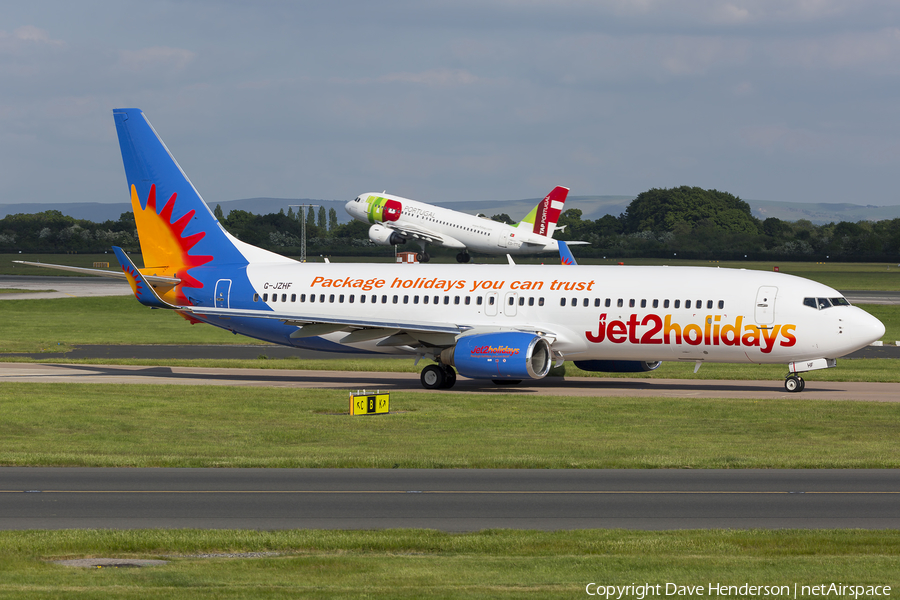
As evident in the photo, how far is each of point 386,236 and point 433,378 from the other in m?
78.0

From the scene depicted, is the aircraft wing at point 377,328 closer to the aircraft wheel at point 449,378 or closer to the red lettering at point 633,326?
the aircraft wheel at point 449,378

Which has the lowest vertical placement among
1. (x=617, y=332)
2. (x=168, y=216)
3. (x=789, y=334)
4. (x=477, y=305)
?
(x=617, y=332)

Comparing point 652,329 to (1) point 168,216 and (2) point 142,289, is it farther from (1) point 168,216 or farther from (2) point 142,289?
(1) point 168,216

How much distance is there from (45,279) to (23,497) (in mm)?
104207

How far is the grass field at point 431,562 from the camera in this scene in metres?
11.3

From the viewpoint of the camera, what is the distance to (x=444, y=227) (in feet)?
372

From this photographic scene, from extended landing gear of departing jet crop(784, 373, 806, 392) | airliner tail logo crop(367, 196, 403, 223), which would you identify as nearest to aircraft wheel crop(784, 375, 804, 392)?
extended landing gear of departing jet crop(784, 373, 806, 392)

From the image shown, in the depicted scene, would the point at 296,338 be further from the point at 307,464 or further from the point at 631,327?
the point at 307,464

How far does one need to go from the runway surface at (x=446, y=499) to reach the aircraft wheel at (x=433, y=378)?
15719 mm

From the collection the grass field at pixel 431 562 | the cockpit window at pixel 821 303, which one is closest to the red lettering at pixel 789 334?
the cockpit window at pixel 821 303

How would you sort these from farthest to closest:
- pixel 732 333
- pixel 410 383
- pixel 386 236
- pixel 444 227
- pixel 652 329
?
pixel 444 227, pixel 386 236, pixel 410 383, pixel 652 329, pixel 732 333

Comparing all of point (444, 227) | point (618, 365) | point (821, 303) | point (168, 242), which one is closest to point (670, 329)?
point (618, 365)

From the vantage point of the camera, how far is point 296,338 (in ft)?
123

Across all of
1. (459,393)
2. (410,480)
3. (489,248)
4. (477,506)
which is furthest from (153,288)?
(489,248)
